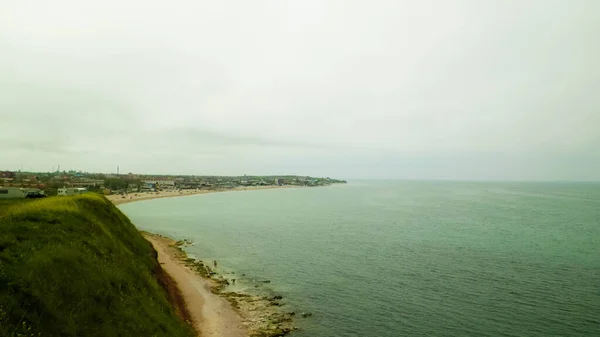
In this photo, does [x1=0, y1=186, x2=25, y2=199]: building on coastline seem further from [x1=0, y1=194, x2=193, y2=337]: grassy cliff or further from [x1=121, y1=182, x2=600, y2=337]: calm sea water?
[x1=0, y1=194, x2=193, y2=337]: grassy cliff

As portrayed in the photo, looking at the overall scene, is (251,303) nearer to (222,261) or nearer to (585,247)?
(222,261)

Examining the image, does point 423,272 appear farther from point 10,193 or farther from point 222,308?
point 10,193

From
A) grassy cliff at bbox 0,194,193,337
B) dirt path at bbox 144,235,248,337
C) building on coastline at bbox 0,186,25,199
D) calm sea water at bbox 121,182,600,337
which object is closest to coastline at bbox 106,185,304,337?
dirt path at bbox 144,235,248,337

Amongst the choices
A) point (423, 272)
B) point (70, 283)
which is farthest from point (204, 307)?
point (423, 272)

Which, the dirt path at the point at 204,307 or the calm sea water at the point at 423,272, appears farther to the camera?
the calm sea water at the point at 423,272

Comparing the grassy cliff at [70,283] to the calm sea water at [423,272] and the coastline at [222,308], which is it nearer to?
the coastline at [222,308]

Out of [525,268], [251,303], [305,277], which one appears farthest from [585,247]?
[251,303]

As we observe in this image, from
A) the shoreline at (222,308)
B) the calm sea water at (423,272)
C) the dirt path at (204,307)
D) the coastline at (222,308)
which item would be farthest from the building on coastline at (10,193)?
the shoreline at (222,308)
